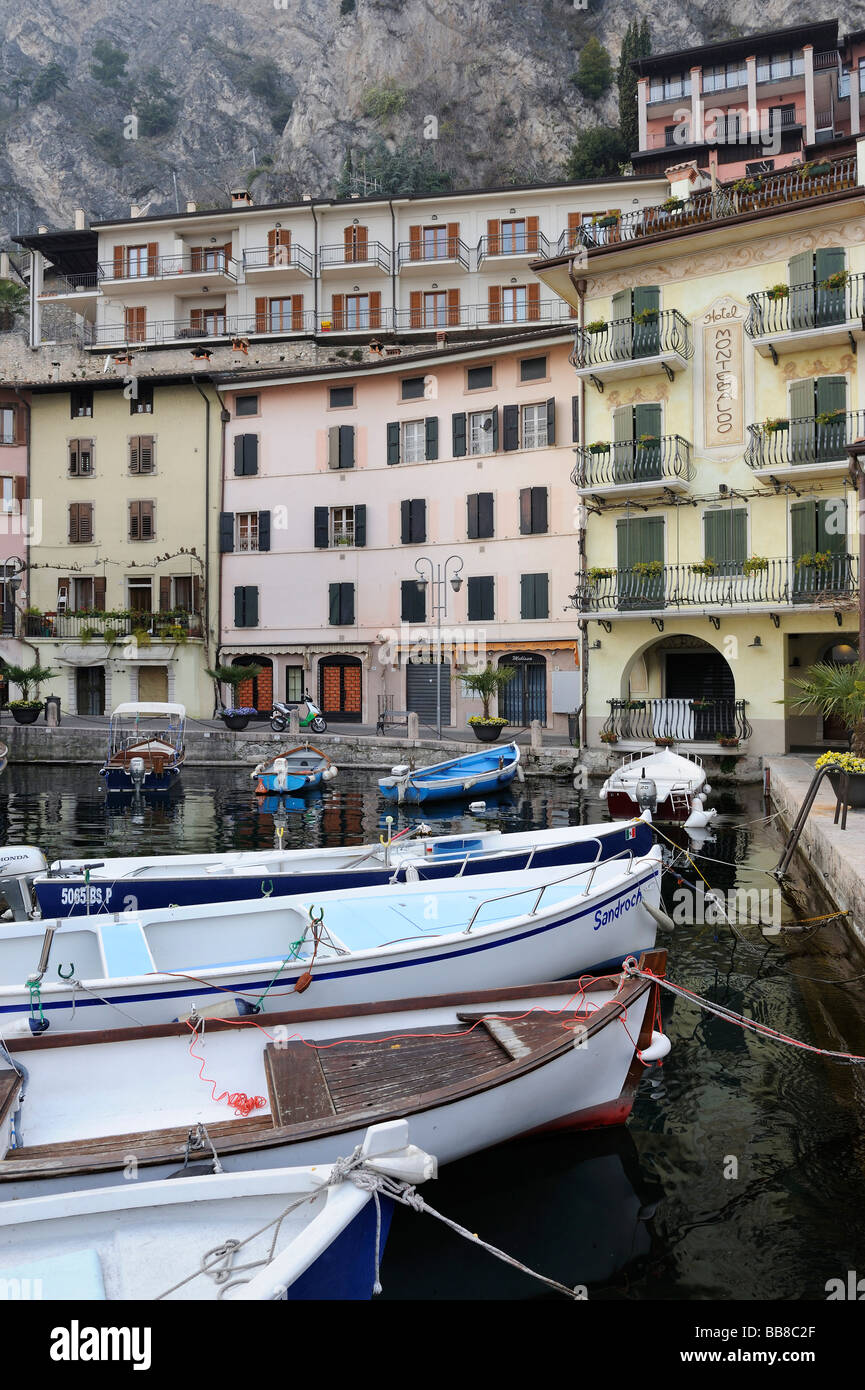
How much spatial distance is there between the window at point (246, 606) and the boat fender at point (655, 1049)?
115 feet

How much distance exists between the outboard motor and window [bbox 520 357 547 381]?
27880mm

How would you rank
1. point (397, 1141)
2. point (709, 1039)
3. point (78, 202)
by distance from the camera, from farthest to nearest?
point (78, 202) < point (709, 1039) < point (397, 1141)

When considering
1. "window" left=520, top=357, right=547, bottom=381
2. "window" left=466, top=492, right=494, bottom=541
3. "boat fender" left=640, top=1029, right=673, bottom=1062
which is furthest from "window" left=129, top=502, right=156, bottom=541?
"boat fender" left=640, top=1029, right=673, bottom=1062

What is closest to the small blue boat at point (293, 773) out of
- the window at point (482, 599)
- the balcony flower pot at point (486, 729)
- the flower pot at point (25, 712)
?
the balcony flower pot at point (486, 729)

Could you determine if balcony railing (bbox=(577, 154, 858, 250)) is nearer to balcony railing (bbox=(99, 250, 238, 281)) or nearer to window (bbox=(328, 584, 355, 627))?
window (bbox=(328, 584, 355, 627))

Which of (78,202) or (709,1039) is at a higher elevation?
(78,202)

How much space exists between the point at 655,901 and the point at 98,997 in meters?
5.96

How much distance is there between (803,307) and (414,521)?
16.4 m

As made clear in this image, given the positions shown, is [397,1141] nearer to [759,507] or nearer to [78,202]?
[759,507]

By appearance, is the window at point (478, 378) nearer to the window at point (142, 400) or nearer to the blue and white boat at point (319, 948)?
the window at point (142, 400)

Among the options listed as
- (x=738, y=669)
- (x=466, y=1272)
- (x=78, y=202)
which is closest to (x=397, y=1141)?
(x=466, y=1272)

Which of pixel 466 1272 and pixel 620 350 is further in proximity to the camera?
pixel 620 350

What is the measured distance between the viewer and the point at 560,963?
9.42 metres
